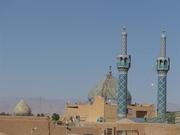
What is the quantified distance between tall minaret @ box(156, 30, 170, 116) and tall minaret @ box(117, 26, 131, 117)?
2387 mm

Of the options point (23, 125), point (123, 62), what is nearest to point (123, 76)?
point (123, 62)

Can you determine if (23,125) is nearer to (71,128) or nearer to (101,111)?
(71,128)

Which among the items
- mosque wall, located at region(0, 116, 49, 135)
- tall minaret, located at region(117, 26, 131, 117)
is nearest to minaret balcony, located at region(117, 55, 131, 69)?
tall minaret, located at region(117, 26, 131, 117)

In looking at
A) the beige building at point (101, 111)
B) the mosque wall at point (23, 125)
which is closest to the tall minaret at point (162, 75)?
the beige building at point (101, 111)

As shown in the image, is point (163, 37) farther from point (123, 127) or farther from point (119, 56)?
point (123, 127)

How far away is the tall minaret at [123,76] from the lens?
4438 centimetres

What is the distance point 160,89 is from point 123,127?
624cm

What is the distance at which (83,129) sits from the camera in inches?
1555

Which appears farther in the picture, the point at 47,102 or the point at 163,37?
the point at 47,102

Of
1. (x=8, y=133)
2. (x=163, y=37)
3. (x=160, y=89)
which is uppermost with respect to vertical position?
(x=163, y=37)

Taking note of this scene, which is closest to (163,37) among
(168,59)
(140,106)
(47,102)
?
(168,59)

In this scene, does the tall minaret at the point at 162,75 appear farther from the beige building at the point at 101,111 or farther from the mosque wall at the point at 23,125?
the mosque wall at the point at 23,125

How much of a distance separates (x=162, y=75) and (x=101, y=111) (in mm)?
5634

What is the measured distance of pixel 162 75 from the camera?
44.4 meters
